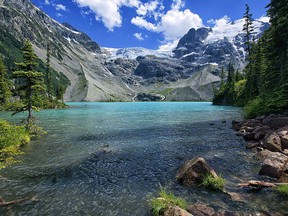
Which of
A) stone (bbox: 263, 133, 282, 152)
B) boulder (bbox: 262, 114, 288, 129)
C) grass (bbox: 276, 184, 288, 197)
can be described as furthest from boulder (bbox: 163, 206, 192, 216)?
boulder (bbox: 262, 114, 288, 129)

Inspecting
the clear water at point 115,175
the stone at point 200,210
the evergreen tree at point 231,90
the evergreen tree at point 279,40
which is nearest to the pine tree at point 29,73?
the clear water at point 115,175

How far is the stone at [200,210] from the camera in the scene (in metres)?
11.0

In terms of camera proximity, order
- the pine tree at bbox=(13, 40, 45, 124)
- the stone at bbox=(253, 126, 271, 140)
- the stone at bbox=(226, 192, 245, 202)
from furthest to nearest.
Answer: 1. the pine tree at bbox=(13, 40, 45, 124)
2. the stone at bbox=(253, 126, 271, 140)
3. the stone at bbox=(226, 192, 245, 202)

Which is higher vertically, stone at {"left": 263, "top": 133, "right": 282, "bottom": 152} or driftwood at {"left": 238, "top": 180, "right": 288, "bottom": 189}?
stone at {"left": 263, "top": 133, "right": 282, "bottom": 152}

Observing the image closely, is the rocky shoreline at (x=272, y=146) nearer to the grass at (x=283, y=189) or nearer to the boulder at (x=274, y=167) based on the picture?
the boulder at (x=274, y=167)

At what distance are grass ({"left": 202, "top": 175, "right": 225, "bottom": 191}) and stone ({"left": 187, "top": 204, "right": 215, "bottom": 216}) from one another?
2355mm

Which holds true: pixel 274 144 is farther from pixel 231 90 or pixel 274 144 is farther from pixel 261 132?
pixel 231 90

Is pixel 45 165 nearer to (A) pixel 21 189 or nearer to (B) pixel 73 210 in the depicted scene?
(A) pixel 21 189

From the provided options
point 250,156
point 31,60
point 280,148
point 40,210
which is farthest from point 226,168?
point 31,60

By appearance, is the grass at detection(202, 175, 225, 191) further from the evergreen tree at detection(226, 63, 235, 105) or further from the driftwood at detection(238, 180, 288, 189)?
the evergreen tree at detection(226, 63, 235, 105)

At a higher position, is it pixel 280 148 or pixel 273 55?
pixel 273 55

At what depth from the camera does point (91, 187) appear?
14914mm

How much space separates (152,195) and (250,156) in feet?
39.2

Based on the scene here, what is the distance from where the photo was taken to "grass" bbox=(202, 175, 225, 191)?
13836mm
